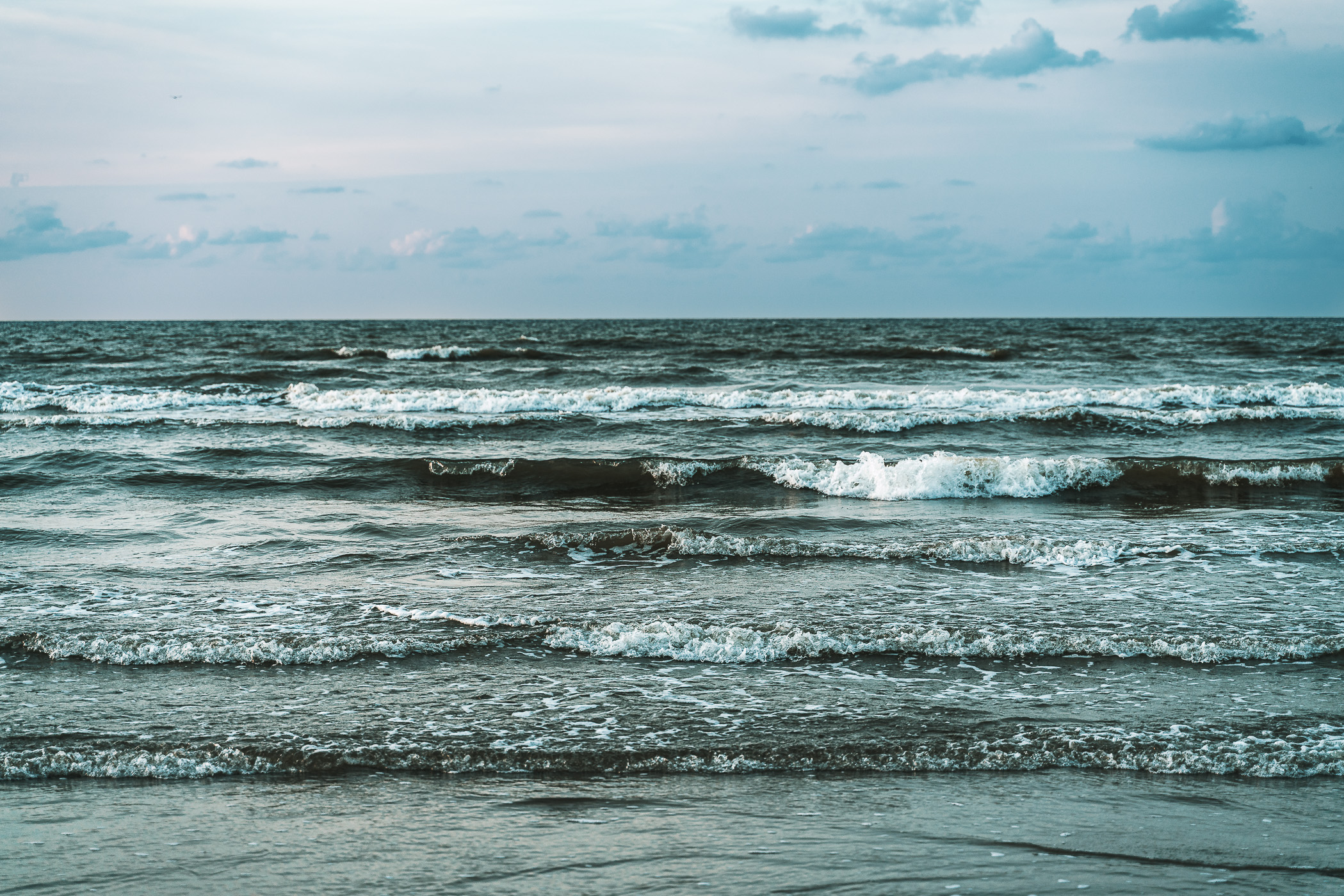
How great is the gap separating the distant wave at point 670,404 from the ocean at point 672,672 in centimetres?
400

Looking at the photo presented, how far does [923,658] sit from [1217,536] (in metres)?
5.35

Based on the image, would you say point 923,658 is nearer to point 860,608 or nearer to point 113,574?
point 860,608

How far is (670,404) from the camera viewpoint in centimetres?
2264

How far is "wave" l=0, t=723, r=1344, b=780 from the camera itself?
4566 millimetres

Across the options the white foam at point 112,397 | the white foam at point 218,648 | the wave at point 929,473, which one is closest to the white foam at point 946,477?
the wave at point 929,473

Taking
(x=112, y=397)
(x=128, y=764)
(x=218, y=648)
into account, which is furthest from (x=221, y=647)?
(x=112, y=397)

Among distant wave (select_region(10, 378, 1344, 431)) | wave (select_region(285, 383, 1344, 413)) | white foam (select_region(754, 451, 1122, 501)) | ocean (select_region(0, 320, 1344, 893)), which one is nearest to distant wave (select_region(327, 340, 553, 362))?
distant wave (select_region(10, 378, 1344, 431))

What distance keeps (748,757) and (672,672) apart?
4.25 feet

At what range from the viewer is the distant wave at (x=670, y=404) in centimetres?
1939

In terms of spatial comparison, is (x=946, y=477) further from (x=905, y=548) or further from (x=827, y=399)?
(x=827, y=399)

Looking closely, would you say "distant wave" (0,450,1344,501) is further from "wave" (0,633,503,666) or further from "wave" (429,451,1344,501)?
"wave" (0,633,503,666)

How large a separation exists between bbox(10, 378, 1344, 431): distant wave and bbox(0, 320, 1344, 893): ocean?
400cm

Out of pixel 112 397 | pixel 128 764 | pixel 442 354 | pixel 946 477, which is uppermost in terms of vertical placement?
pixel 442 354

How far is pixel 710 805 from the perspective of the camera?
13.9 ft
